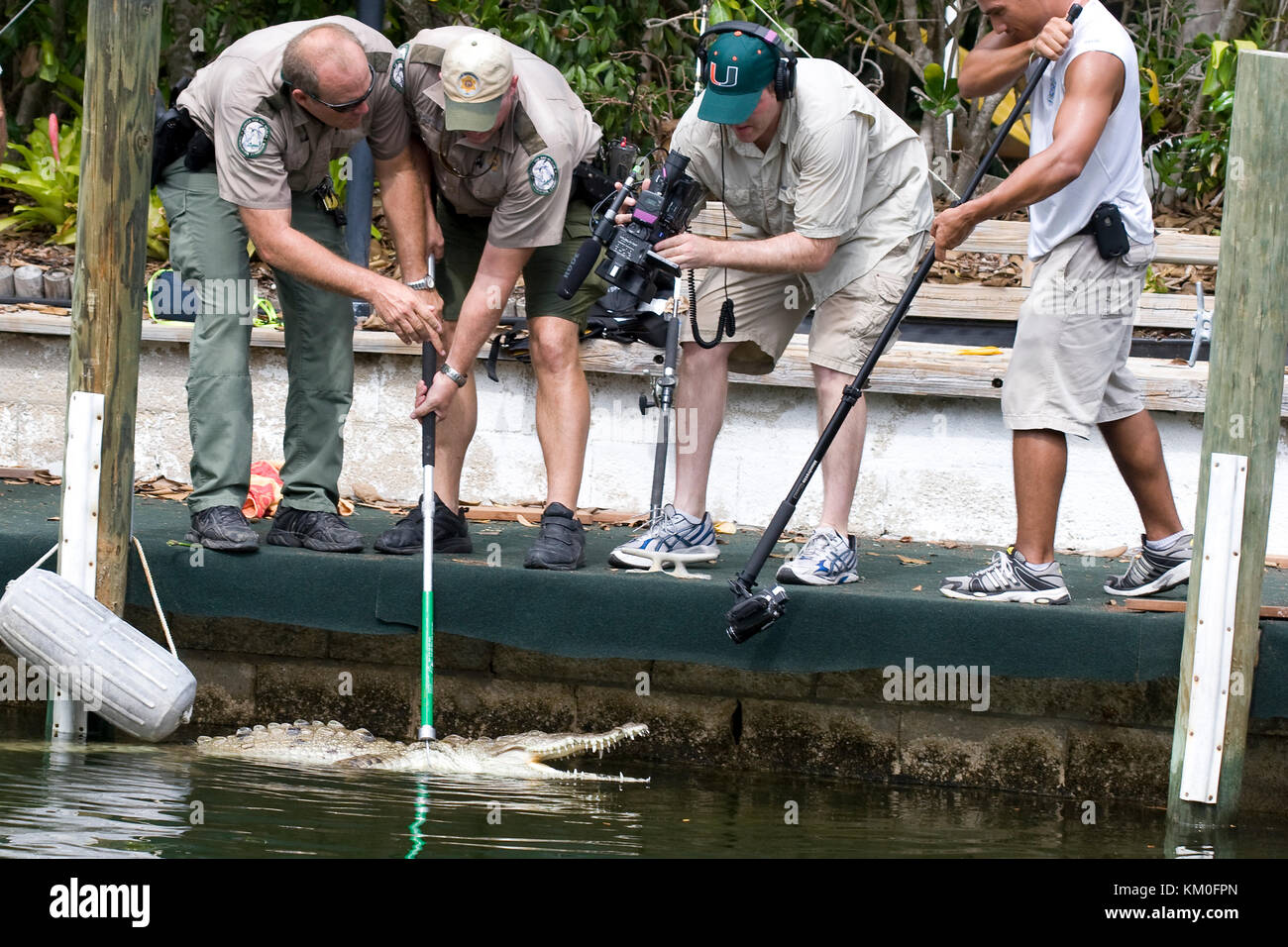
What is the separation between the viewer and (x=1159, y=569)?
5.14 meters

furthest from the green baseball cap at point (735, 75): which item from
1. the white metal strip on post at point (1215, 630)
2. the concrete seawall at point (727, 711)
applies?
the concrete seawall at point (727, 711)

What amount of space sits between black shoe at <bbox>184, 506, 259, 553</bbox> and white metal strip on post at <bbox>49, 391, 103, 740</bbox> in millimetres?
321

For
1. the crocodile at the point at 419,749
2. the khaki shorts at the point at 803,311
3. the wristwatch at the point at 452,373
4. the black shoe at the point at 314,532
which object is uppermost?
the khaki shorts at the point at 803,311

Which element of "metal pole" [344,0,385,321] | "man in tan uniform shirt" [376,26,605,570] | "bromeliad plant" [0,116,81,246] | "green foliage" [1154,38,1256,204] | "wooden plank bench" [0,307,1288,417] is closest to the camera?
"man in tan uniform shirt" [376,26,605,570]

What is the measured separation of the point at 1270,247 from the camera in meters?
4.63

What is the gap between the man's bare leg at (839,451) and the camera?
16.8 feet

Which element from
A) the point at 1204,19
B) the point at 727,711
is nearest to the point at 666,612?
the point at 727,711

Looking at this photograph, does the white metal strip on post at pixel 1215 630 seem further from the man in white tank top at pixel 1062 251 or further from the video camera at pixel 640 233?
the video camera at pixel 640 233

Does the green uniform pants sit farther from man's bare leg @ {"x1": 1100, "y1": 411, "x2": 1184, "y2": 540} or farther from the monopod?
man's bare leg @ {"x1": 1100, "y1": 411, "x2": 1184, "y2": 540}

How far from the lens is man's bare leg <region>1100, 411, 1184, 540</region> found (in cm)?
497

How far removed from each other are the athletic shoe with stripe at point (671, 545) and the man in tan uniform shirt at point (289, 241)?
913mm

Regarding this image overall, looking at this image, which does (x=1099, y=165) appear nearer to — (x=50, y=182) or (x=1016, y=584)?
(x=1016, y=584)

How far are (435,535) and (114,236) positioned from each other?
139 centimetres

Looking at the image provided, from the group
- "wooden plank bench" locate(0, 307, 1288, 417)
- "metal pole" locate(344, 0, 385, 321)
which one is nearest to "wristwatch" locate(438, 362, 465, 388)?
"wooden plank bench" locate(0, 307, 1288, 417)
